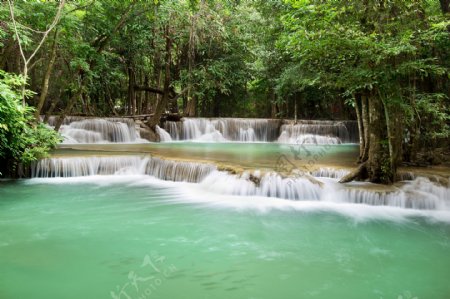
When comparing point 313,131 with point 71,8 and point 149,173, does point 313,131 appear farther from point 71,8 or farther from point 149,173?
point 71,8

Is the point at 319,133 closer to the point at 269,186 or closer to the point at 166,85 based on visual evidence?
the point at 166,85

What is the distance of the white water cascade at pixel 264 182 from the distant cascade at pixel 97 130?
6.22 metres

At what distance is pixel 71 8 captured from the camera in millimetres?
10109

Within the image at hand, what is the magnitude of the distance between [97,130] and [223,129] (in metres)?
6.81

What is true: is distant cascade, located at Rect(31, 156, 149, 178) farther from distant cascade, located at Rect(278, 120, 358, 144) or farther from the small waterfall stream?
distant cascade, located at Rect(278, 120, 358, 144)

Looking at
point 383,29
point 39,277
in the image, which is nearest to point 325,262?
point 39,277

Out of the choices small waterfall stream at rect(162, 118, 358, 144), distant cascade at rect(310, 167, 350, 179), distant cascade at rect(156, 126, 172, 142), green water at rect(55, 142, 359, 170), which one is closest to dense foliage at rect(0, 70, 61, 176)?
green water at rect(55, 142, 359, 170)

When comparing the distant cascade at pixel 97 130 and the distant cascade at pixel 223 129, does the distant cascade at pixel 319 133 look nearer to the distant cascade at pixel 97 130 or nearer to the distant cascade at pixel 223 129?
the distant cascade at pixel 223 129

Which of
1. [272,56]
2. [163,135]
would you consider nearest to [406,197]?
[163,135]

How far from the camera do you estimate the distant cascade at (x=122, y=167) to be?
9.80m

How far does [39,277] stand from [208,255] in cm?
205

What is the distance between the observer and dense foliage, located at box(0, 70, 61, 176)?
7145mm

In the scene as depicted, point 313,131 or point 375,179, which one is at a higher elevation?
point 313,131

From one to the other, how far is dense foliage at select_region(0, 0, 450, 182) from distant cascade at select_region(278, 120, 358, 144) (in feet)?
6.04
